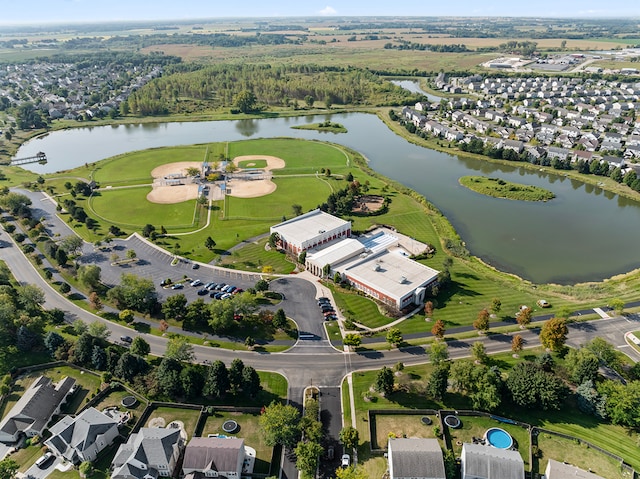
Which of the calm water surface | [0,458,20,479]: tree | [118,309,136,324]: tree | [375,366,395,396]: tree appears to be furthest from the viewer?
the calm water surface

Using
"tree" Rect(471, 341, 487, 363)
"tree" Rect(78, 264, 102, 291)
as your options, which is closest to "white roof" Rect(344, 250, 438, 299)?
"tree" Rect(471, 341, 487, 363)

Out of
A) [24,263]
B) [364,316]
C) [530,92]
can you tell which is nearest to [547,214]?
[364,316]

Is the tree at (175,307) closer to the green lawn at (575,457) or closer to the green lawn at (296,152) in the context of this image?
the green lawn at (575,457)

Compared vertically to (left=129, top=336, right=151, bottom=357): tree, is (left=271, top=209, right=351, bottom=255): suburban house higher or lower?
higher

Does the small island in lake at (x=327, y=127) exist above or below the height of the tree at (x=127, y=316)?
above

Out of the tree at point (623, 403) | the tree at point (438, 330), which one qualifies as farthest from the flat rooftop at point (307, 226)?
the tree at point (623, 403)

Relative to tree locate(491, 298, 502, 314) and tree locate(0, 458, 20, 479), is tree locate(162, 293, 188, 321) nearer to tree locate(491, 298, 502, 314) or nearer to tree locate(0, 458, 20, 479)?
tree locate(0, 458, 20, 479)
